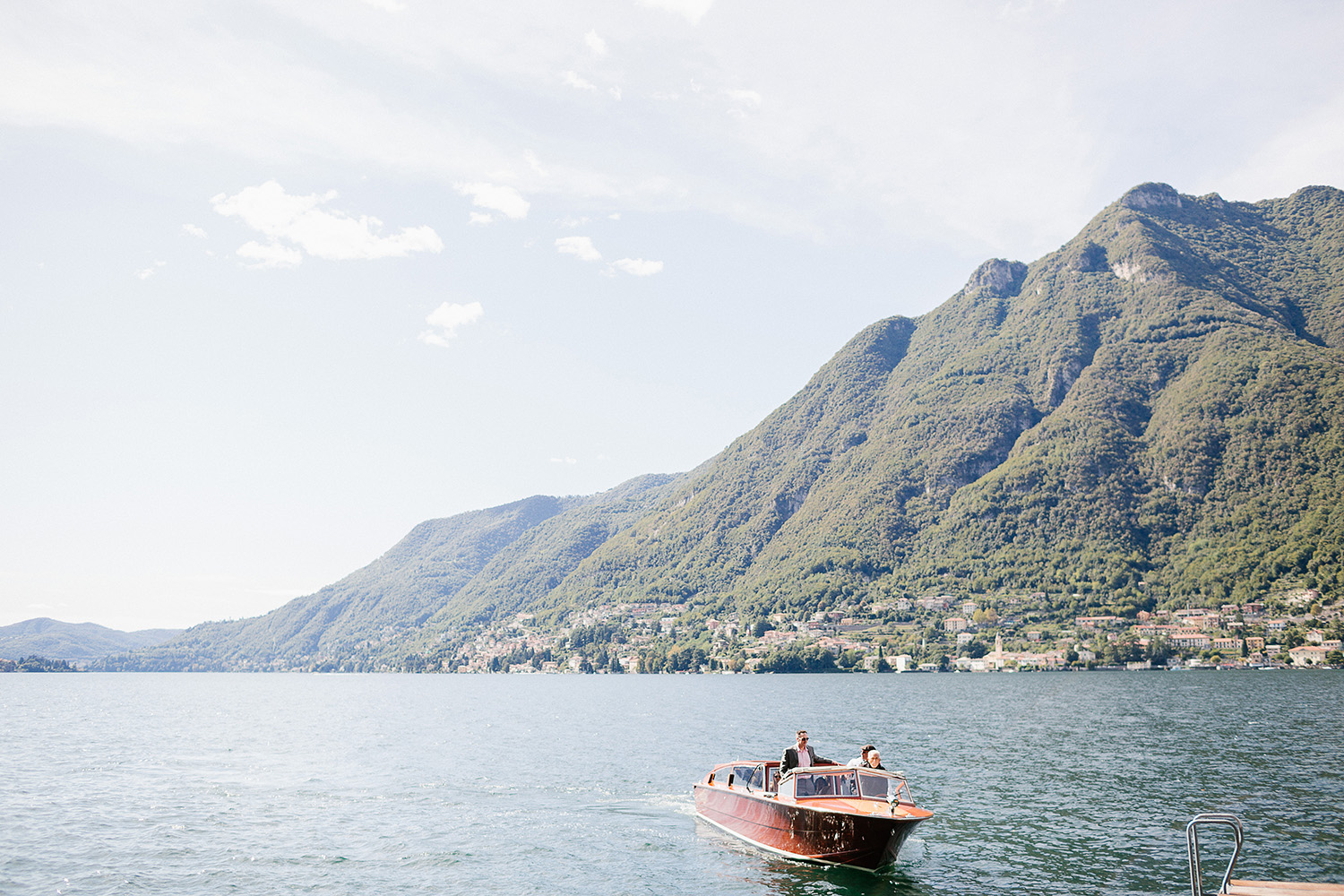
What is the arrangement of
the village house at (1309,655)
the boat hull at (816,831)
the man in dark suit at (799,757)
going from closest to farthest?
the boat hull at (816,831) < the man in dark suit at (799,757) < the village house at (1309,655)

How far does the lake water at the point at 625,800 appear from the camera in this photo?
2825 centimetres

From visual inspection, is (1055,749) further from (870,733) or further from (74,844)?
(74,844)

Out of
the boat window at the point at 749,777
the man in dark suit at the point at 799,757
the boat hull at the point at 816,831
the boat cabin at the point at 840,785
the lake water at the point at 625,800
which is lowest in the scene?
the lake water at the point at 625,800

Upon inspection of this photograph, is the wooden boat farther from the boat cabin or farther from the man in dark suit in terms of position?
the man in dark suit

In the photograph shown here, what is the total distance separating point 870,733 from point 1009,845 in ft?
122

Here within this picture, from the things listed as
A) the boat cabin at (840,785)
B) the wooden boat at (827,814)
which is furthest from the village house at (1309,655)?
the wooden boat at (827,814)

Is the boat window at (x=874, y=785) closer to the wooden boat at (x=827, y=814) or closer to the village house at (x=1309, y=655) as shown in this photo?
the wooden boat at (x=827, y=814)

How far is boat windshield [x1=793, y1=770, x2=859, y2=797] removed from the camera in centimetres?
2953

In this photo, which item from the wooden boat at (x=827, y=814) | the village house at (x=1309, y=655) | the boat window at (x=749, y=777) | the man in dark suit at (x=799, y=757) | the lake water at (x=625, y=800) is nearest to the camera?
the wooden boat at (x=827, y=814)

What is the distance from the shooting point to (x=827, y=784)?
29922mm

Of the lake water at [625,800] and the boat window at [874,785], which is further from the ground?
the boat window at [874,785]

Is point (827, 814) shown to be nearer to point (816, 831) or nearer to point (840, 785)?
point (816, 831)

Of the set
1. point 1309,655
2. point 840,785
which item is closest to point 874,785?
point 840,785

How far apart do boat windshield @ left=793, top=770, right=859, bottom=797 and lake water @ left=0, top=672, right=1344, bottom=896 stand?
2547 millimetres
